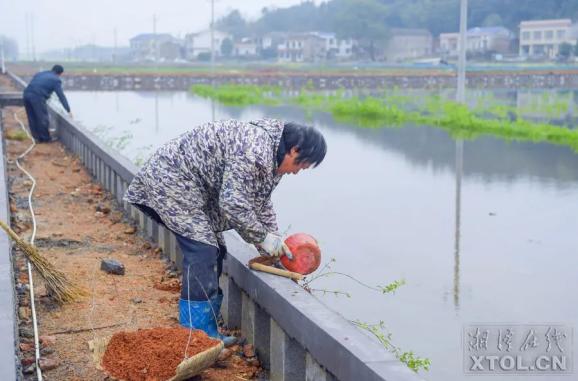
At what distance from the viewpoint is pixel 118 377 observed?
409 centimetres

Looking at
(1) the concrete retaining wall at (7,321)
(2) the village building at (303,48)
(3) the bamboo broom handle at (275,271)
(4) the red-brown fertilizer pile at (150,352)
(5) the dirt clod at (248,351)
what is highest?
(2) the village building at (303,48)

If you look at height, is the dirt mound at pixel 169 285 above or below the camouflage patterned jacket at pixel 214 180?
below

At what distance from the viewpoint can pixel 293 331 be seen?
418 cm

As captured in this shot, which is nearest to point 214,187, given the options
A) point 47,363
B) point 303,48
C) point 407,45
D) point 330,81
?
point 47,363

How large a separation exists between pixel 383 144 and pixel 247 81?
113 feet

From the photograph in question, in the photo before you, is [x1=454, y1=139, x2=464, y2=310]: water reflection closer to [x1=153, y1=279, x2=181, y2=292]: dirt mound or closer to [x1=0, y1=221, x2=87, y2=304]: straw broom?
[x1=153, y1=279, x2=181, y2=292]: dirt mound

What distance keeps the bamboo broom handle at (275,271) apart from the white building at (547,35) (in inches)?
2764

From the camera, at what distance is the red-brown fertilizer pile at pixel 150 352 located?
13.6 ft

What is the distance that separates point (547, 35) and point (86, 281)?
71.1 metres

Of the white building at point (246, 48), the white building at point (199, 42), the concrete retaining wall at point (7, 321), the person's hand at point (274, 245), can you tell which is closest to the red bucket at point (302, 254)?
the person's hand at point (274, 245)

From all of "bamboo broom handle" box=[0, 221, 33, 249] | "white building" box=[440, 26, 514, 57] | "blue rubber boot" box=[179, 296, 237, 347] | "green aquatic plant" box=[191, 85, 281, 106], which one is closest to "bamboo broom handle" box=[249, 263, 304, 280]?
"blue rubber boot" box=[179, 296, 237, 347]

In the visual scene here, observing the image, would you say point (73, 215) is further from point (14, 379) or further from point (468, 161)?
point (468, 161)

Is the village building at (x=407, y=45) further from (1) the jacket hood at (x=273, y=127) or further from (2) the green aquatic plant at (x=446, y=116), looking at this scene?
(1) the jacket hood at (x=273, y=127)

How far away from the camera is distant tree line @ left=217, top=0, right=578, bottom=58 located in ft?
243
